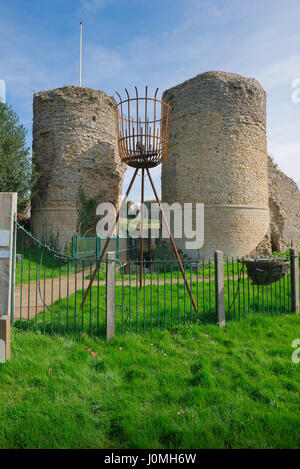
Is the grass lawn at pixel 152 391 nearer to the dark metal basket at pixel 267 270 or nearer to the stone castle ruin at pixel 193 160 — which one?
the dark metal basket at pixel 267 270

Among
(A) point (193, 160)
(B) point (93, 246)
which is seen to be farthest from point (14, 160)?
(A) point (193, 160)

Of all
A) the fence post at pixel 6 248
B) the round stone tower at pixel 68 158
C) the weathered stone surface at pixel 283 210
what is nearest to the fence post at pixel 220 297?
the fence post at pixel 6 248

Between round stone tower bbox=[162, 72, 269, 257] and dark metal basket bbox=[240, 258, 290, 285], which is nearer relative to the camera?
dark metal basket bbox=[240, 258, 290, 285]

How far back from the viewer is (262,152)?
13.5 metres

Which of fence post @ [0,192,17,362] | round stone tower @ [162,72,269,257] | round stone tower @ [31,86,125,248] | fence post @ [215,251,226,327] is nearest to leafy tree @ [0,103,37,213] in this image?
round stone tower @ [31,86,125,248]

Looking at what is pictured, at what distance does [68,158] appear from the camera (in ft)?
45.4

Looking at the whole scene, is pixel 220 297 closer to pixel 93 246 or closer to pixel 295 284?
pixel 295 284

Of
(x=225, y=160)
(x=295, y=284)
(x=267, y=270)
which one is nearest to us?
(x=267, y=270)

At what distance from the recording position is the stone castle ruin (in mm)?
12508

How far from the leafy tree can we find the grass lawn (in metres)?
10.9

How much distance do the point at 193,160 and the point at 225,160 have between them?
1487 mm

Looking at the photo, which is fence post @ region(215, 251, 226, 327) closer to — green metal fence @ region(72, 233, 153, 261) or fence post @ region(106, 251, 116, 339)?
fence post @ region(106, 251, 116, 339)
